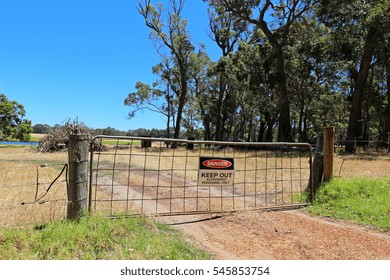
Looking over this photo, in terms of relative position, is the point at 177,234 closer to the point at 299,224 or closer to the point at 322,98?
the point at 299,224

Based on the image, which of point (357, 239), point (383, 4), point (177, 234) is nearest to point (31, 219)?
point (177, 234)

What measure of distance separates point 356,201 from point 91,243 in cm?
550

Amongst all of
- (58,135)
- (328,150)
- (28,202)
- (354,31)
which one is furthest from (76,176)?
(58,135)

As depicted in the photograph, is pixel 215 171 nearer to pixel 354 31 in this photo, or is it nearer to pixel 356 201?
pixel 356 201

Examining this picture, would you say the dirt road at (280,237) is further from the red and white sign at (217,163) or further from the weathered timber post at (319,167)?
the weathered timber post at (319,167)

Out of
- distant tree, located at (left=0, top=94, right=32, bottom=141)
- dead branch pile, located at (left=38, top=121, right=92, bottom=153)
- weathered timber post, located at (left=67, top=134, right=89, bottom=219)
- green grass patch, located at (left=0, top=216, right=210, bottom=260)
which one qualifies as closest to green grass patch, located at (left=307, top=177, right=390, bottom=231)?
green grass patch, located at (left=0, top=216, right=210, bottom=260)

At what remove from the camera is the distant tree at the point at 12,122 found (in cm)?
5112

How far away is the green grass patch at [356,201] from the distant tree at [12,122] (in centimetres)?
5528

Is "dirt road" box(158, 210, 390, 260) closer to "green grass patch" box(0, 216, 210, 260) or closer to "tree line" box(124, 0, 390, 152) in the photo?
"green grass patch" box(0, 216, 210, 260)

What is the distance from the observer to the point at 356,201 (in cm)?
647
